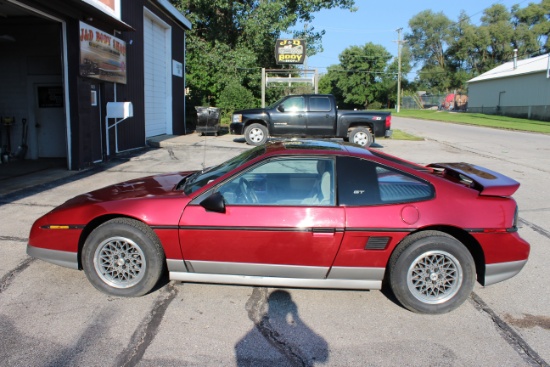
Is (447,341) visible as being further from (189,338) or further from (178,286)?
(178,286)

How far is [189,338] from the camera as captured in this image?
335cm

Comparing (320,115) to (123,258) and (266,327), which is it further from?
(266,327)

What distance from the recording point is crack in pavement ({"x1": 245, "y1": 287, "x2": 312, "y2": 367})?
10.2 feet

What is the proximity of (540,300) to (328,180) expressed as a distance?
234 centimetres

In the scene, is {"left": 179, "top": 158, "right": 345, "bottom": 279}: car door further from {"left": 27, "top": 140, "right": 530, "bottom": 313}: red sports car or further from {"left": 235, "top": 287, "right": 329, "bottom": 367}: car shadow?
{"left": 235, "top": 287, "right": 329, "bottom": 367}: car shadow

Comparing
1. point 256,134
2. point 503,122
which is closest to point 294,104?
point 256,134

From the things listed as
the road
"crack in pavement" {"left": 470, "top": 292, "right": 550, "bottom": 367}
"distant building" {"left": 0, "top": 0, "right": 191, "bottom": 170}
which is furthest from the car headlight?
"crack in pavement" {"left": 470, "top": 292, "right": 550, "bottom": 367}

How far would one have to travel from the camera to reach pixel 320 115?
15.7m

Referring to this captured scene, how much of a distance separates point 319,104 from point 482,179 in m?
12.1

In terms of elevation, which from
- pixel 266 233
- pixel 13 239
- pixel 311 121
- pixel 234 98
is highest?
pixel 234 98

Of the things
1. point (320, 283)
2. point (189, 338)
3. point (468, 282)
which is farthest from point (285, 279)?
point (468, 282)

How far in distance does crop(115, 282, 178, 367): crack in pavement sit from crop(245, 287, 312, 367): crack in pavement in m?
0.75

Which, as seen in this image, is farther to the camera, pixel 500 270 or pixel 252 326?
pixel 500 270

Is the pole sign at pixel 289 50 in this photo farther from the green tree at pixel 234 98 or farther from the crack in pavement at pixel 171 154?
the crack in pavement at pixel 171 154
